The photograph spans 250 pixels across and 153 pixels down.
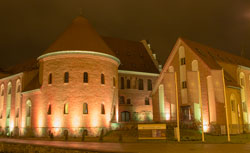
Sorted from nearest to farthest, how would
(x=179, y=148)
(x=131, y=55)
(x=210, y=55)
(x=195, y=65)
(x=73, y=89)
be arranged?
(x=179, y=148)
(x=73, y=89)
(x=195, y=65)
(x=210, y=55)
(x=131, y=55)

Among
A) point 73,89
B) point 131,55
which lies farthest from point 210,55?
point 73,89

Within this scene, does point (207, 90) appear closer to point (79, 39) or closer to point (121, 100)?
point (121, 100)

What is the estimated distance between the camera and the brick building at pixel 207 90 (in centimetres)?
3606

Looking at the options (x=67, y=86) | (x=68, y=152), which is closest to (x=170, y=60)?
(x=67, y=86)

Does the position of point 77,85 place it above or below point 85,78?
below

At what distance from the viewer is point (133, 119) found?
4997cm

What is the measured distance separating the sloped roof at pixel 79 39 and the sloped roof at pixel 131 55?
10682mm

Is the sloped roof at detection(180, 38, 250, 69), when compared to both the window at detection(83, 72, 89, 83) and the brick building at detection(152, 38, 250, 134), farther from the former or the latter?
the window at detection(83, 72, 89, 83)

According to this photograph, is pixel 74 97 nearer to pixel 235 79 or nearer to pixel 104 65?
pixel 104 65

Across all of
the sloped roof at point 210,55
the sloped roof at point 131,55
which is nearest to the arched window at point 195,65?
the sloped roof at point 210,55

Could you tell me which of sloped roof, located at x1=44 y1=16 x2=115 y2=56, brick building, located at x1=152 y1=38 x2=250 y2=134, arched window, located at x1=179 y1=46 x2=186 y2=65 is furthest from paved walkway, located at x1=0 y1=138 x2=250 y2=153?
arched window, located at x1=179 y1=46 x2=186 y2=65

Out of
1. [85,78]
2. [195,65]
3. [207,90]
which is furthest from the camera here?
[195,65]

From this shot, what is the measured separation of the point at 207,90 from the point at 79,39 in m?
18.6

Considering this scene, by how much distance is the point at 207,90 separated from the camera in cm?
3731
